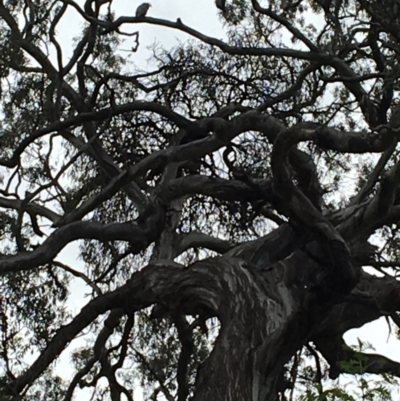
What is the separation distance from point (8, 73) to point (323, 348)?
12.1ft

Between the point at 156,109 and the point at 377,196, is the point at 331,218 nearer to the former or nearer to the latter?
the point at 377,196

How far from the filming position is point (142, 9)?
6.60 metres

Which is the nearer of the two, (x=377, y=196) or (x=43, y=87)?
(x=377, y=196)

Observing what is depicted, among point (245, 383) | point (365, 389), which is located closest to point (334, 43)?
point (245, 383)

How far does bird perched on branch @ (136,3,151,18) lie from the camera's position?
6585 mm

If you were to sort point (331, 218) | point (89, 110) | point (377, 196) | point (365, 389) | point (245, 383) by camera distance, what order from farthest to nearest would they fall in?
1. point (89, 110)
2. point (331, 218)
3. point (377, 196)
4. point (245, 383)
5. point (365, 389)

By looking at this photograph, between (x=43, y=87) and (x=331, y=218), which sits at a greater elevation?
(x=43, y=87)

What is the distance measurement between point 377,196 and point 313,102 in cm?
257

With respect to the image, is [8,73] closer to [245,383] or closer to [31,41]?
[31,41]

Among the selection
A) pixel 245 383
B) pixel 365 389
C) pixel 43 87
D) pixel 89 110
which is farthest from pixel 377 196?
pixel 43 87

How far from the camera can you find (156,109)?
237 inches

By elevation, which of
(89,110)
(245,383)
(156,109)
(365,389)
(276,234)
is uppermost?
(89,110)

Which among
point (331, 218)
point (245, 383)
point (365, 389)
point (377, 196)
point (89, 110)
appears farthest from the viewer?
point (89, 110)

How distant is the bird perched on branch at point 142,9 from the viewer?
21.6 ft
